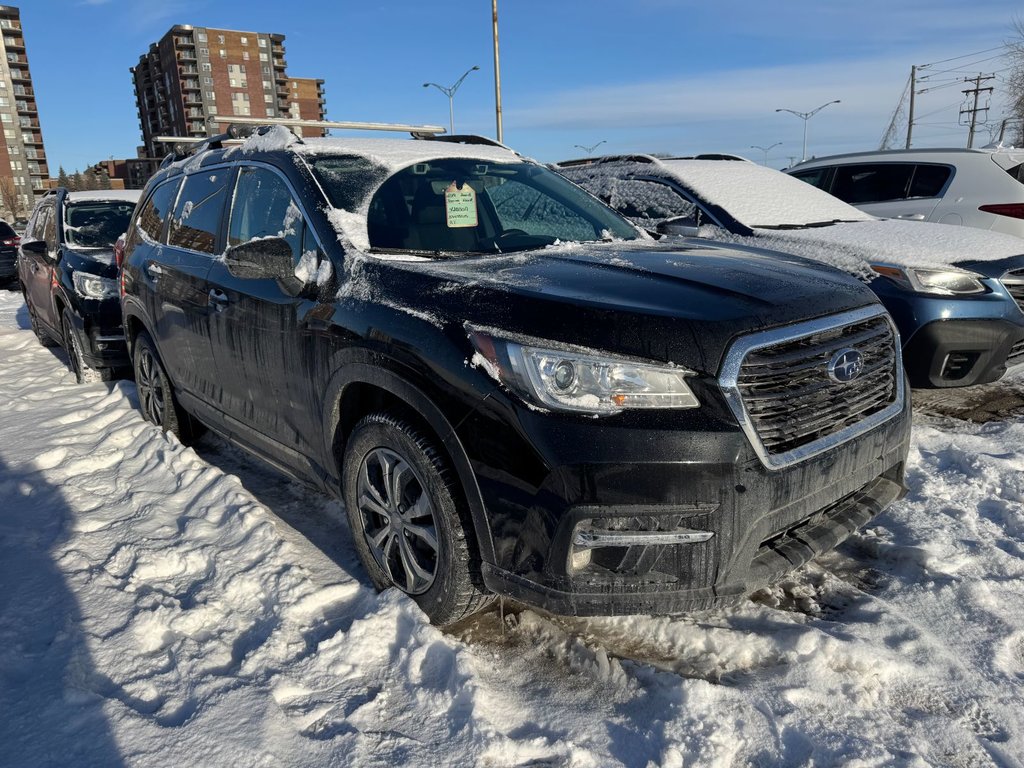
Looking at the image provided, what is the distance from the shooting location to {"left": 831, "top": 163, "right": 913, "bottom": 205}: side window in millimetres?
8078

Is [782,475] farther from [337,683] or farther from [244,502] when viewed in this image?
[244,502]

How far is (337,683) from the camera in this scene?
2.49m

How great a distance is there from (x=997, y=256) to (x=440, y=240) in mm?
3973

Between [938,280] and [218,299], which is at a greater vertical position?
[218,299]

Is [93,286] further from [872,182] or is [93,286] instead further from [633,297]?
[872,182]

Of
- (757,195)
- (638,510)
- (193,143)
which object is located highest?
(193,143)

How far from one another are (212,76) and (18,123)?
23774mm

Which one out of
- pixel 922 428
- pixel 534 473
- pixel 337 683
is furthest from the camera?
pixel 922 428

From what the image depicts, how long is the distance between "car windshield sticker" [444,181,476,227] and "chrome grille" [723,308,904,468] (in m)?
1.61

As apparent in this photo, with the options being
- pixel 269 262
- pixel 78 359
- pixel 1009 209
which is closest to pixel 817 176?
pixel 1009 209

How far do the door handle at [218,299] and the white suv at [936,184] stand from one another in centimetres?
693

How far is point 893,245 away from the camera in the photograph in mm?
5012

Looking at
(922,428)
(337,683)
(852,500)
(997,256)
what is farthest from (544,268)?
(997,256)

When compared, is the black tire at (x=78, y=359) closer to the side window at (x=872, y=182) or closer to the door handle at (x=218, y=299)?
the door handle at (x=218, y=299)
